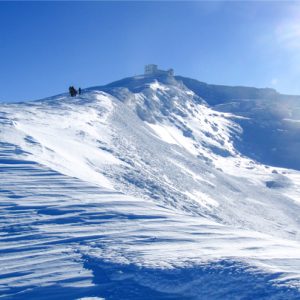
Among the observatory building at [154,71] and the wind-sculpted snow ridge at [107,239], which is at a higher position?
the observatory building at [154,71]

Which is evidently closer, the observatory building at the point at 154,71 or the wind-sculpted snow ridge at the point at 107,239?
the wind-sculpted snow ridge at the point at 107,239

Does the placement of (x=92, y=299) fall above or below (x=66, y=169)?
below

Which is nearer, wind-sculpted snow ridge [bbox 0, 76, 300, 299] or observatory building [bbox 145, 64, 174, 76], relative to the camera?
wind-sculpted snow ridge [bbox 0, 76, 300, 299]

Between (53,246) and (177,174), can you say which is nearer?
(53,246)

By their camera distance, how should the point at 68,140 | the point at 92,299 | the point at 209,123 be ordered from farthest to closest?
1. the point at 209,123
2. the point at 68,140
3. the point at 92,299

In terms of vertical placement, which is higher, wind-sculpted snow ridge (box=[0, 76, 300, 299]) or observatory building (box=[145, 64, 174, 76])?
observatory building (box=[145, 64, 174, 76])

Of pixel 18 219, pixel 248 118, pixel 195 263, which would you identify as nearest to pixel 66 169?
pixel 18 219

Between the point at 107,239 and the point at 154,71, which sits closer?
the point at 107,239

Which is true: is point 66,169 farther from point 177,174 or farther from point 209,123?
point 209,123

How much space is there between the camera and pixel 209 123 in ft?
326

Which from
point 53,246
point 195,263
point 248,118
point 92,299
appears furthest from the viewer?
point 248,118

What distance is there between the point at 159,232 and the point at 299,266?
3316 mm

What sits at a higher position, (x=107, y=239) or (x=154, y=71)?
(x=154, y=71)

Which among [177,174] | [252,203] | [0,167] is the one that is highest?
[0,167]
